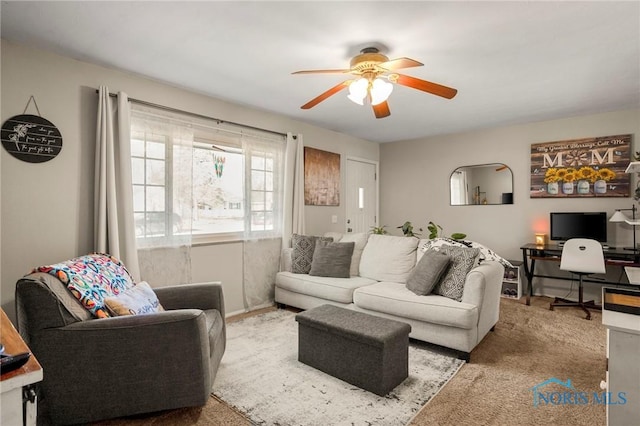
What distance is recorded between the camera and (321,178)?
15.9 feet

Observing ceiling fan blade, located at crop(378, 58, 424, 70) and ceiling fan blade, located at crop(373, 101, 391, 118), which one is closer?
ceiling fan blade, located at crop(378, 58, 424, 70)

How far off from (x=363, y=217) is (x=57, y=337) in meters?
4.65

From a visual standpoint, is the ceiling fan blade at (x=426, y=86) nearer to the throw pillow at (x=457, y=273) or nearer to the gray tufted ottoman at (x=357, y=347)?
the throw pillow at (x=457, y=273)

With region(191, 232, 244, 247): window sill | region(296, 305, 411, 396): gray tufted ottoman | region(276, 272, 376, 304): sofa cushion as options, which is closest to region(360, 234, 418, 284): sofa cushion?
region(276, 272, 376, 304): sofa cushion

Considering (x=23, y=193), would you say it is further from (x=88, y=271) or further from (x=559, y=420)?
(x=559, y=420)

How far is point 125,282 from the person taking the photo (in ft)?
7.57

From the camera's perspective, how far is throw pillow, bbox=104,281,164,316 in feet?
6.17

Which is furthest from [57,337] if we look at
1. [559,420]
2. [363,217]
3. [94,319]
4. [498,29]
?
[363,217]

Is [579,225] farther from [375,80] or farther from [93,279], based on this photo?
[93,279]

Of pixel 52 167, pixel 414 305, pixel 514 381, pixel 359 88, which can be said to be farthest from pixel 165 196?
pixel 514 381

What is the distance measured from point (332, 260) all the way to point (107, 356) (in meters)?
2.38

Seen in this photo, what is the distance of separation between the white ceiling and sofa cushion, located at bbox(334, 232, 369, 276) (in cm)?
164

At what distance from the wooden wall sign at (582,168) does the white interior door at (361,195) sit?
2432 millimetres

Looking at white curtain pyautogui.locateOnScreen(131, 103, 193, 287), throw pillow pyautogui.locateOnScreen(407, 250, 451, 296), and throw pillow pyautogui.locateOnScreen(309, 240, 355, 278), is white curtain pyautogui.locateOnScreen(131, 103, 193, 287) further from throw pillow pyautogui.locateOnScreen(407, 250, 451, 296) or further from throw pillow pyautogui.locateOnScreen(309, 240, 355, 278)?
throw pillow pyautogui.locateOnScreen(407, 250, 451, 296)
